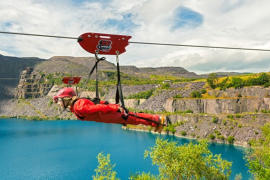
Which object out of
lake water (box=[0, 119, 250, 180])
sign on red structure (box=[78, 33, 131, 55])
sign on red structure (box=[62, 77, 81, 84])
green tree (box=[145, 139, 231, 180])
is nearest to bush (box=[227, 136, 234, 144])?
lake water (box=[0, 119, 250, 180])

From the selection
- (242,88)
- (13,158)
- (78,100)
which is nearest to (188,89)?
(242,88)

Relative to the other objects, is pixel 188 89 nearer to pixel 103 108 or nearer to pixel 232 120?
pixel 232 120

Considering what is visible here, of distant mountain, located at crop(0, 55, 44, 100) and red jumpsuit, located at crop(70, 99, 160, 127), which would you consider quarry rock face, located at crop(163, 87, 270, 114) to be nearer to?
red jumpsuit, located at crop(70, 99, 160, 127)

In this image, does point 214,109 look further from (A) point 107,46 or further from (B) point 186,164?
(A) point 107,46

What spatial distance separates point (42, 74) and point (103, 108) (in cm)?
16280

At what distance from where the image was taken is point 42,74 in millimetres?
153125

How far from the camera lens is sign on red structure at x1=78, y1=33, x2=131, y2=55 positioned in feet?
13.1

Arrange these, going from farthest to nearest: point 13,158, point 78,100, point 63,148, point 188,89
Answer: point 188,89 < point 63,148 < point 13,158 < point 78,100

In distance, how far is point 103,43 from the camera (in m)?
4.11

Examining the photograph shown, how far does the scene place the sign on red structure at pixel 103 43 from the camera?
13.1 feet

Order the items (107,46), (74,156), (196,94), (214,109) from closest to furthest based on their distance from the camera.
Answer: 1. (107,46)
2. (74,156)
3. (214,109)
4. (196,94)

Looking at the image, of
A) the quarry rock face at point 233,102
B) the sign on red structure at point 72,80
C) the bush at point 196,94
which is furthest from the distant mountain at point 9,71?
the sign on red structure at point 72,80

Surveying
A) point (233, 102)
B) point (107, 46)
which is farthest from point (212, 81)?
point (107, 46)

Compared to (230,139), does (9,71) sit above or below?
above
